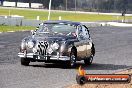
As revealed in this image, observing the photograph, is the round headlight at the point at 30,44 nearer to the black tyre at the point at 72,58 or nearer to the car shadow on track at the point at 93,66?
the car shadow on track at the point at 93,66

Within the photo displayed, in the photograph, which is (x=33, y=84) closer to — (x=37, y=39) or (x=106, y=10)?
(x=37, y=39)

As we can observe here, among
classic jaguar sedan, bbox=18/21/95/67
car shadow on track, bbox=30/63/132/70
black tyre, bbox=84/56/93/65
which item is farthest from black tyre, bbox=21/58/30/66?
black tyre, bbox=84/56/93/65

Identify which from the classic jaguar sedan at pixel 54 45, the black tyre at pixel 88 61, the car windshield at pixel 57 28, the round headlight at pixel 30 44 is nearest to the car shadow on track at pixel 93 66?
the black tyre at pixel 88 61

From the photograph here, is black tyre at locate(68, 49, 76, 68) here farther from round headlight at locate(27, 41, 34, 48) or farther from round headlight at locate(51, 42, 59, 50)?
round headlight at locate(27, 41, 34, 48)

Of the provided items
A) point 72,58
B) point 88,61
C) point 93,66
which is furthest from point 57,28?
point 93,66

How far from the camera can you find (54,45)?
1514 centimetres

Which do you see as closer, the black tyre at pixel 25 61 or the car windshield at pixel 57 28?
the black tyre at pixel 25 61

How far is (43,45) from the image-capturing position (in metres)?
15.2

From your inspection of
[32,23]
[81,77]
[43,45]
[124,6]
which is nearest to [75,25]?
[43,45]

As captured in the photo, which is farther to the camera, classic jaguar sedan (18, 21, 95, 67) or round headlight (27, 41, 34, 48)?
round headlight (27, 41, 34, 48)

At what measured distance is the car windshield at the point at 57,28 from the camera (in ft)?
53.5

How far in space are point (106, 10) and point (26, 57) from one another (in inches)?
6445

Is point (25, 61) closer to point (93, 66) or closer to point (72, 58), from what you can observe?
point (72, 58)

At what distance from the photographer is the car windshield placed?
53.5 ft
